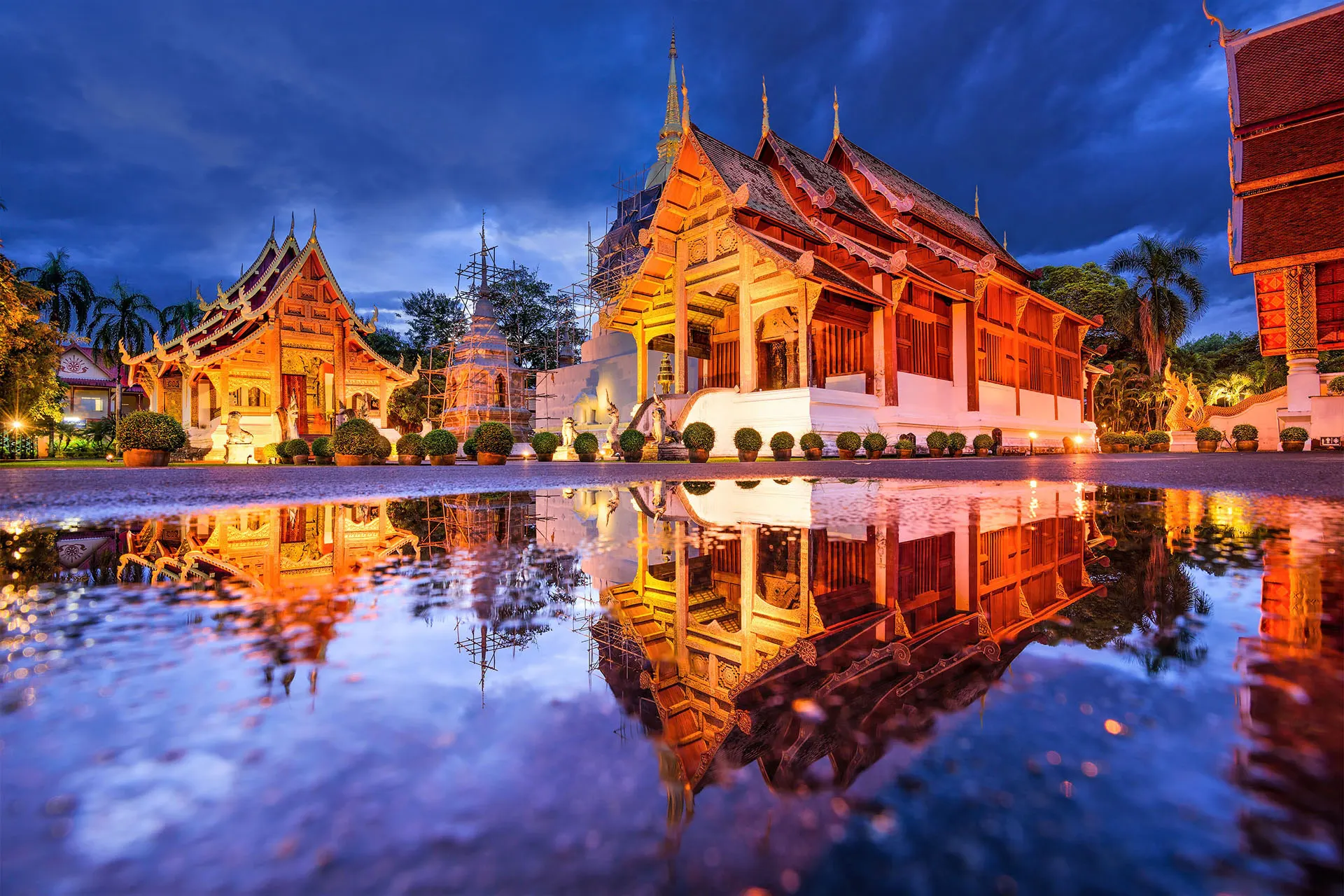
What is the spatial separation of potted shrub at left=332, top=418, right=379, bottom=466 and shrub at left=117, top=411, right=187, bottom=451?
273 cm

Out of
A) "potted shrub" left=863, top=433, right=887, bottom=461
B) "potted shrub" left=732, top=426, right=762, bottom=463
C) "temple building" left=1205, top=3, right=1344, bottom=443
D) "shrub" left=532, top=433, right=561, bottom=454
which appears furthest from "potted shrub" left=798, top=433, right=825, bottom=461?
"temple building" left=1205, top=3, right=1344, bottom=443

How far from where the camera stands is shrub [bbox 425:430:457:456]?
13.4 metres

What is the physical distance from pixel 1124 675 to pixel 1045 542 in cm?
168

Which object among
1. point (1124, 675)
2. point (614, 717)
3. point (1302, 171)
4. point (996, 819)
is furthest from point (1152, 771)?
point (1302, 171)

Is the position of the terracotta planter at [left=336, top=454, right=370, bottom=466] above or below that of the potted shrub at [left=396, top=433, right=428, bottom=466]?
below

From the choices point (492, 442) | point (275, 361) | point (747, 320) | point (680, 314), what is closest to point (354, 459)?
point (492, 442)

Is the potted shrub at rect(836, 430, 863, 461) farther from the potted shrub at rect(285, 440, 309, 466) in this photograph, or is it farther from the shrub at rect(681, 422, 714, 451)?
the potted shrub at rect(285, 440, 309, 466)

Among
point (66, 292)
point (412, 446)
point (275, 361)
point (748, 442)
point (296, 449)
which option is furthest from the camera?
point (66, 292)

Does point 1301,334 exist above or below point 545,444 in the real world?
above

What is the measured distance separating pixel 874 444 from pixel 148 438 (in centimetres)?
1438

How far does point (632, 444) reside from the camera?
47.7ft

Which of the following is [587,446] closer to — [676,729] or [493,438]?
[493,438]

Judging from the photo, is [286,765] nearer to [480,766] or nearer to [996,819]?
[480,766]

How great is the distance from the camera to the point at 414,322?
140 ft
